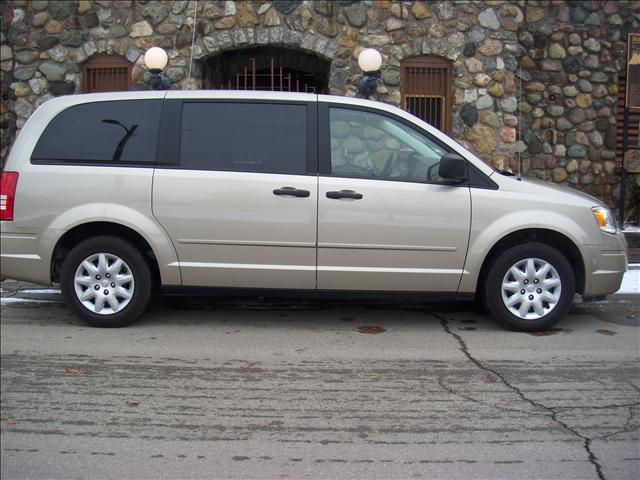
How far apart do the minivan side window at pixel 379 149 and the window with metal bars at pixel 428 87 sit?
4.80 meters

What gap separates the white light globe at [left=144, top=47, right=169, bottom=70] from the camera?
9.20m

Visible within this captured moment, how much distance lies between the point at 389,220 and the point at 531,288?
1.36 metres

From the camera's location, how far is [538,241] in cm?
562

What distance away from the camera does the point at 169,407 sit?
13.3 feet

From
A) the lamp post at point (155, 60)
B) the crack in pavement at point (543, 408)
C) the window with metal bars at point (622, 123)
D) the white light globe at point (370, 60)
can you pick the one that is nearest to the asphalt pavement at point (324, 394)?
the crack in pavement at point (543, 408)

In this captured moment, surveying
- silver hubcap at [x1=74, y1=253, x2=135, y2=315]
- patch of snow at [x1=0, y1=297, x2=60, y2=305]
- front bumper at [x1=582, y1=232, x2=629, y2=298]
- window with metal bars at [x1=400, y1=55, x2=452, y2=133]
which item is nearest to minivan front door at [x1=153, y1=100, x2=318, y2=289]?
silver hubcap at [x1=74, y1=253, x2=135, y2=315]

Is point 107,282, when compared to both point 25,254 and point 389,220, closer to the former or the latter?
point 25,254

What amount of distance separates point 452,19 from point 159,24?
4.48 meters

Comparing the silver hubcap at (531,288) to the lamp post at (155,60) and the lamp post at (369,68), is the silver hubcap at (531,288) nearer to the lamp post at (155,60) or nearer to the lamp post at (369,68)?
the lamp post at (369,68)

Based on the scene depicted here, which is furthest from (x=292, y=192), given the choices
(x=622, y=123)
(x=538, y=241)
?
(x=622, y=123)

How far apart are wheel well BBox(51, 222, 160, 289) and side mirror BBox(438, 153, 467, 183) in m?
2.54

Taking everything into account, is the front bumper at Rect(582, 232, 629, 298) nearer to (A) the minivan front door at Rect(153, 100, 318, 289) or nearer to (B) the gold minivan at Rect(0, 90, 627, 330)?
(B) the gold minivan at Rect(0, 90, 627, 330)

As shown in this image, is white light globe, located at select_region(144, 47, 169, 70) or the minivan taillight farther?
white light globe, located at select_region(144, 47, 169, 70)

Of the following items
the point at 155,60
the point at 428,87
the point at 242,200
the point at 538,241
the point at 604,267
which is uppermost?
the point at 155,60
